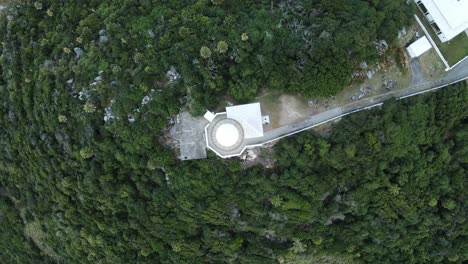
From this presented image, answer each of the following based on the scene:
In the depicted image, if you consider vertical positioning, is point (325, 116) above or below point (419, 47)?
below

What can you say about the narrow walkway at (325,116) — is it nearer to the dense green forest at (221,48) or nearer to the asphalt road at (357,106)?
the asphalt road at (357,106)

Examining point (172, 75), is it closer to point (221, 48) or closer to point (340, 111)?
point (221, 48)

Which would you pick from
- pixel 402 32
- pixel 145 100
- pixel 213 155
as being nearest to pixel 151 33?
pixel 145 100

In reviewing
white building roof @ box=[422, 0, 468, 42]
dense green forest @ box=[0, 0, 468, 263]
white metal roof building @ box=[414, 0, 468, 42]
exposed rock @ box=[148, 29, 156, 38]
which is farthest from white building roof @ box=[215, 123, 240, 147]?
white building roof @ box=[422, 0, 468, 42]

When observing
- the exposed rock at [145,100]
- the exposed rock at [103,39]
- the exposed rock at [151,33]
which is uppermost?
the exposed rock at [103,39]

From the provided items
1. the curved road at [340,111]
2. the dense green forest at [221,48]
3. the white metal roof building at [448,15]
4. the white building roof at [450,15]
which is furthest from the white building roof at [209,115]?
the white building roof at [450,15]

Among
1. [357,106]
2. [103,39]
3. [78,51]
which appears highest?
[78,51]

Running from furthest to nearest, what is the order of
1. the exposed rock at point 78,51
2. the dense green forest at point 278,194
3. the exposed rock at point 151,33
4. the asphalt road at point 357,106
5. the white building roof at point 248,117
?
the exposed rock at point 78,51 → the exposed rock at point 151,33 → the dense green forest at point 278,194 → the asphalt road at point 357,106 → the white building roof at point 248,117
